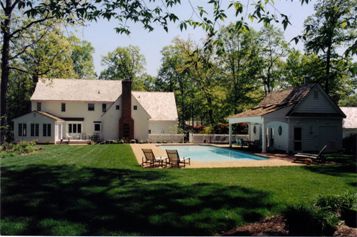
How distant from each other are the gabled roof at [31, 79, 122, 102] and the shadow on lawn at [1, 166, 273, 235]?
33.4m

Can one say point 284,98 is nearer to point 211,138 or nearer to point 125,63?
point 211,138

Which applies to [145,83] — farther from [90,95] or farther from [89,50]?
[90,95]

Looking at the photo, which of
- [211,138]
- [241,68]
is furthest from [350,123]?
[241,68]

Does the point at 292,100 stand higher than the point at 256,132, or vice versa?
the point at 292,100

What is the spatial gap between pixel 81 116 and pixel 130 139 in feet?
27.1

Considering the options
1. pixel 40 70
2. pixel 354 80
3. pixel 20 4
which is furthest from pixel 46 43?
pixel 354 80

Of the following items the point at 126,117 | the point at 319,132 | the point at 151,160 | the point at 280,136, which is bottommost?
the point at 151,160

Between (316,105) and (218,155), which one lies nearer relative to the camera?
(218,155)

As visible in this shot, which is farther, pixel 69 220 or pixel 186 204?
pixel 186 204

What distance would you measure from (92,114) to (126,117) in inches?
232

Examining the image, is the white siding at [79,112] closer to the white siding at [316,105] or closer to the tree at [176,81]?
the tree at [176,81]

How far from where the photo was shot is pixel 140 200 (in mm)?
8492

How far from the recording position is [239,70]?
151ft

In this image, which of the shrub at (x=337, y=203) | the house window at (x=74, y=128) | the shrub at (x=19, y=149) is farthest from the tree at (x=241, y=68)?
the shrub at (x=337, y=203)
